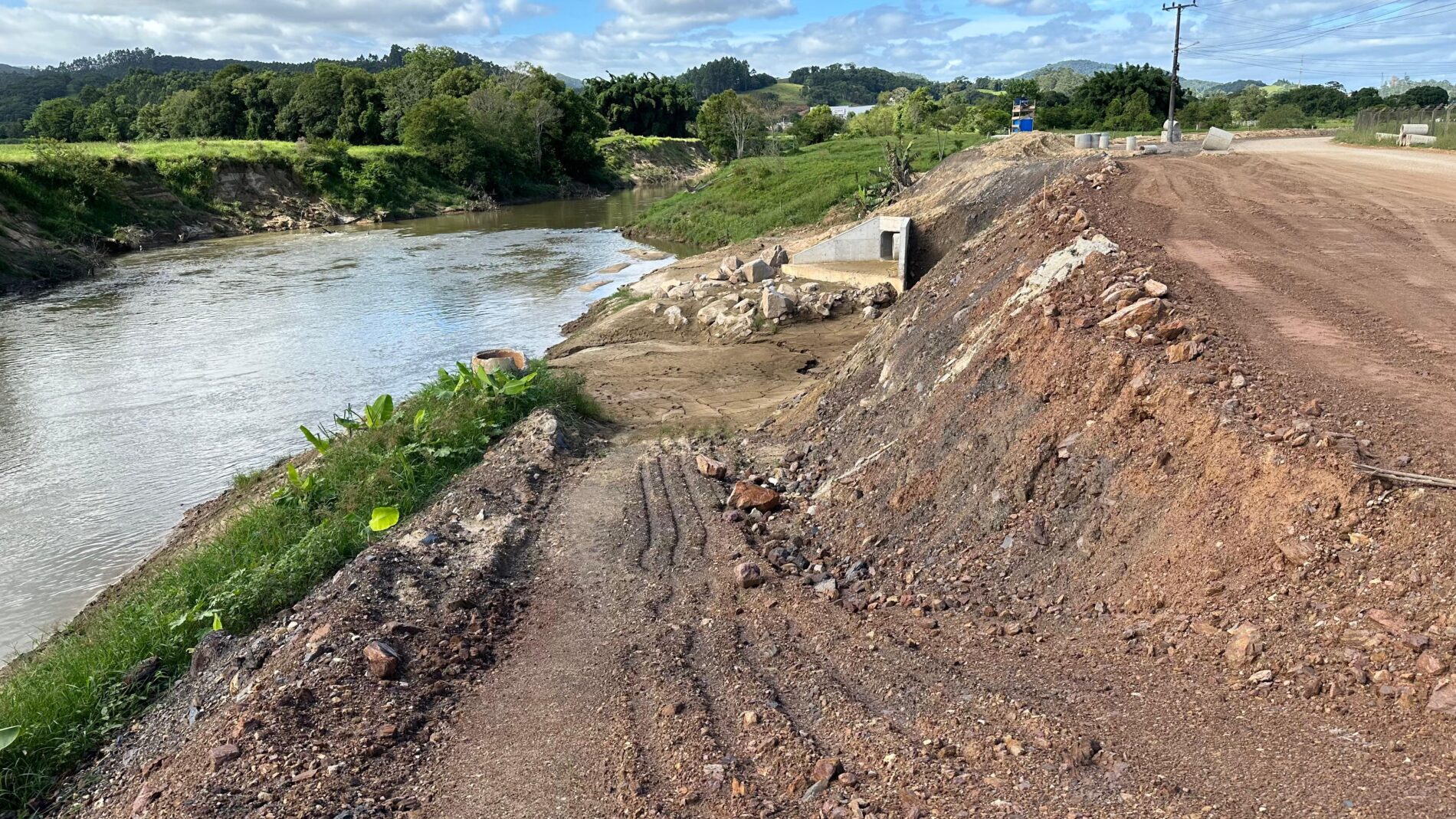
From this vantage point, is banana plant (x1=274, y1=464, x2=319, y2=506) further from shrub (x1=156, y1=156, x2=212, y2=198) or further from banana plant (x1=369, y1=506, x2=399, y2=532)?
shrub (x1=156, y1=156, x2=212, y2=198)

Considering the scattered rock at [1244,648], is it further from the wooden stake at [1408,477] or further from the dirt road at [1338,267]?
the dirt road at [1338,267]

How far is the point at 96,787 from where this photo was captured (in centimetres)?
558

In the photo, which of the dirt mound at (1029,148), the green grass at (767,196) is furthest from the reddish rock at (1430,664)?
the green grass at (767,196)

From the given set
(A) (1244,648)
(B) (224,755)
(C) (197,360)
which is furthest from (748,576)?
(C) (197,360)

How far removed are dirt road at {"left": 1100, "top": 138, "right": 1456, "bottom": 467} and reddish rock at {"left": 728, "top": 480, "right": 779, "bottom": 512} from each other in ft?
13.4

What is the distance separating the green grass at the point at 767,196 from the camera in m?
32.2

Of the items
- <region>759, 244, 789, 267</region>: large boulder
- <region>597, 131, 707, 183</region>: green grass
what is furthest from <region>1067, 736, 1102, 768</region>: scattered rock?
<region>597, 131, 707, 183</region>: green grass

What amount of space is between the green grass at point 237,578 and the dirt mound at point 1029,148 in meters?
15.0

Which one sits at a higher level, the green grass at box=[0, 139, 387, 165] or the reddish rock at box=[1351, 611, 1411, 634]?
the green grass at box=[0, 139, 387, 165]

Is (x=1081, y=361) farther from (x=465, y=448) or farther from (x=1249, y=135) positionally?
(x=1249, y=135)

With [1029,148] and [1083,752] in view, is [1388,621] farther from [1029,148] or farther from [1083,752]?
[1029,148]

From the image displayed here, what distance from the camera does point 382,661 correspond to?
5.85m

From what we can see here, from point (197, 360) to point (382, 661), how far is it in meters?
16.8

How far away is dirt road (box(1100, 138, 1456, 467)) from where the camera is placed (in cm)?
593
